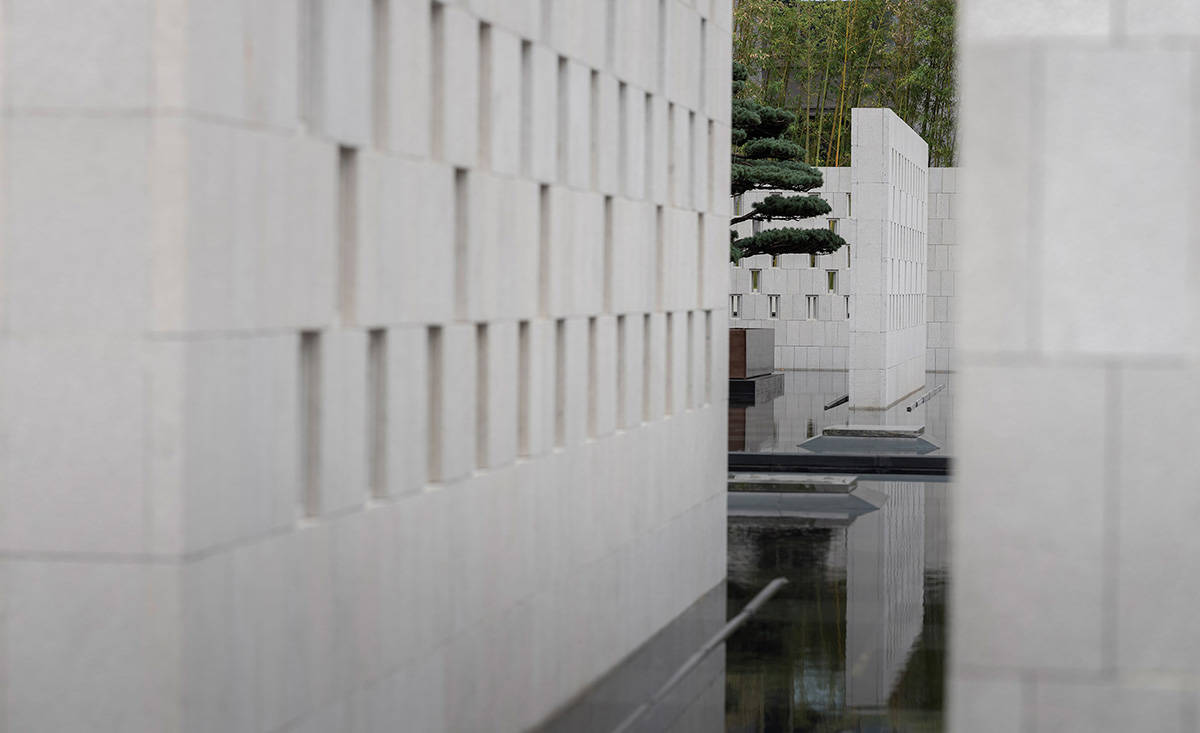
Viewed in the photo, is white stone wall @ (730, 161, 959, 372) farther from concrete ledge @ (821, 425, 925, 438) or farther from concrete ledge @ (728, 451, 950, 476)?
concrete ledge @ (728, 451, 950, 476)

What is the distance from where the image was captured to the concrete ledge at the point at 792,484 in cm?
1630

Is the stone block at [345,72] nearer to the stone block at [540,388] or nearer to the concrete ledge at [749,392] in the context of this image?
the stone block at [540,388]

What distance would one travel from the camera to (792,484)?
16547 millimetres

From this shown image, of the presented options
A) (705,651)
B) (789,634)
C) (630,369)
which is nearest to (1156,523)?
(630,369)

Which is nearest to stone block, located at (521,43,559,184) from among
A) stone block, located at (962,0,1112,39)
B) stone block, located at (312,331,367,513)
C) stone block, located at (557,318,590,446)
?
stone block, located at (557,318,590,446)

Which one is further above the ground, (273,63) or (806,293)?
(273,63)

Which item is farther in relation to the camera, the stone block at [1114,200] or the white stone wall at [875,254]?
the white stone wall at [875,254]

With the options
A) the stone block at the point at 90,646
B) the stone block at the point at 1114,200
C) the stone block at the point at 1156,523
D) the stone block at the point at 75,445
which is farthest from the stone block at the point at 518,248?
the stone block at the point at 1156,523

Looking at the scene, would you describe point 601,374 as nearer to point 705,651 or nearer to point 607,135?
point 607,135

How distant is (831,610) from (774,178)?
63.0 ft

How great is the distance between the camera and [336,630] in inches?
226

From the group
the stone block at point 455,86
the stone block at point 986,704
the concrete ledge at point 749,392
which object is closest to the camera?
the stone block at point 986,704

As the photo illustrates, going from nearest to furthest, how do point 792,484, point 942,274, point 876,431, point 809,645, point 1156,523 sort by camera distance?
1. point 1156,523
2. point 809,645
3. point 792,484
4. point 876,431
5. point 942,274

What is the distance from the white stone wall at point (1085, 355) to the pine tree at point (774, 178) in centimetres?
2470
